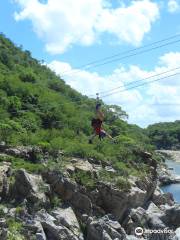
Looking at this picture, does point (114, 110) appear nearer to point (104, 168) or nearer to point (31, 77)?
point (31, 77)

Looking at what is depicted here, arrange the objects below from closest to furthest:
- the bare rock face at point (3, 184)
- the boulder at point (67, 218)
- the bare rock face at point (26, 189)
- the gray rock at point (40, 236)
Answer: the gray rock at point (40, 236) → the boulder at point (67, 218) → the bare rock face at point (26, 189) → the bare rock face at point (3, 184)

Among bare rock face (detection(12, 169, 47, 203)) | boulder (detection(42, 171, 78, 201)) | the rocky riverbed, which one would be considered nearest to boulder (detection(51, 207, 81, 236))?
the rocky riverbed

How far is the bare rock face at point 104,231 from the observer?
3384cm

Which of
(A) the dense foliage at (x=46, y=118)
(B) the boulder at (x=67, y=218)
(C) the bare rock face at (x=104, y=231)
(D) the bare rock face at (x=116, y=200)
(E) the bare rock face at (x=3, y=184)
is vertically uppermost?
(A) the dense foliage at (x=46, y=118)

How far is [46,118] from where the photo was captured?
70.1 meters

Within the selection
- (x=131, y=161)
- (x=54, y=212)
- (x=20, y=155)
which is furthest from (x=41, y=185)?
(x=131, y=161)

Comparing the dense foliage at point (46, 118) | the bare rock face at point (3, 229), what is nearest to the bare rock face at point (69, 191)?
the dense foliage at point (46, 118)

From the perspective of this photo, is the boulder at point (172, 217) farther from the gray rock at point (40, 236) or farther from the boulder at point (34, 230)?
the gray rock at point (40, 236)

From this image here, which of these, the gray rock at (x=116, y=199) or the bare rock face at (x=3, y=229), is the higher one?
the gray rock at (x=116, y=199)

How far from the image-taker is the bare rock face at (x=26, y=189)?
3512 centimetres

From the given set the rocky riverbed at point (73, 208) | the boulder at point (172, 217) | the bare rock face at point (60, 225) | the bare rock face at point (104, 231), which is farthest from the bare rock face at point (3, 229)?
the boulder at point (172, 217)

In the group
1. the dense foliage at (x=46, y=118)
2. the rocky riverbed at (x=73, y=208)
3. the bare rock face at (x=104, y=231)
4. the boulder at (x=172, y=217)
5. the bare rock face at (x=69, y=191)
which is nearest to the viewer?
the rocky riverbed at (x=73, y=208)

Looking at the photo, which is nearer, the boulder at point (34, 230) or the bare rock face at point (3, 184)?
the boulder at point (34, 230)

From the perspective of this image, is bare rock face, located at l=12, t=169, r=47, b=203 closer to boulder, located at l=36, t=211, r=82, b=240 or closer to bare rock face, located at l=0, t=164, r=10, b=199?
bare rock face, located at l=0, t=164, r=10, b=199
